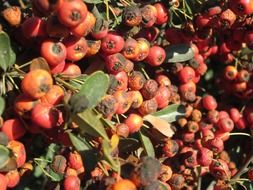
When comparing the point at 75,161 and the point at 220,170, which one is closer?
the point at 75,161

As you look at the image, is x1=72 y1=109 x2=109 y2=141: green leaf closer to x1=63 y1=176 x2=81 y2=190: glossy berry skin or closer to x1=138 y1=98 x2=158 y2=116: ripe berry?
x1=63 y1=176 x2=81 y2=190: glossy berry skin

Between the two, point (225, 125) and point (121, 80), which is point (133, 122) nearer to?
point (121, 80)

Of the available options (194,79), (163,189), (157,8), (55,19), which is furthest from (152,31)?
(163,189)

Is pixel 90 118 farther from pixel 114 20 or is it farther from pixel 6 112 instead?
pixel 114 20

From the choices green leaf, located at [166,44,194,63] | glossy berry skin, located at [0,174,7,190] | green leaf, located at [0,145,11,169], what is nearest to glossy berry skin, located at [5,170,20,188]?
glossy berry skin, located at [0,174,7,190]

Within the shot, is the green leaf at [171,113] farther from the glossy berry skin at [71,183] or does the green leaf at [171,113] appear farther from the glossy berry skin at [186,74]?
the glossy berry skin at [71,183]

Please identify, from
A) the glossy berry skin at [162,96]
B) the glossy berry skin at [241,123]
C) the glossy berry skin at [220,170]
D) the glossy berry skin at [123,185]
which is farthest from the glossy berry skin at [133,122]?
the glossy berry skin at [241,123]

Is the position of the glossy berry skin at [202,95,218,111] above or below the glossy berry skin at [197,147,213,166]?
above

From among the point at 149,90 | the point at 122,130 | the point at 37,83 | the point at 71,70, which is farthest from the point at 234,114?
the point at 37,83
